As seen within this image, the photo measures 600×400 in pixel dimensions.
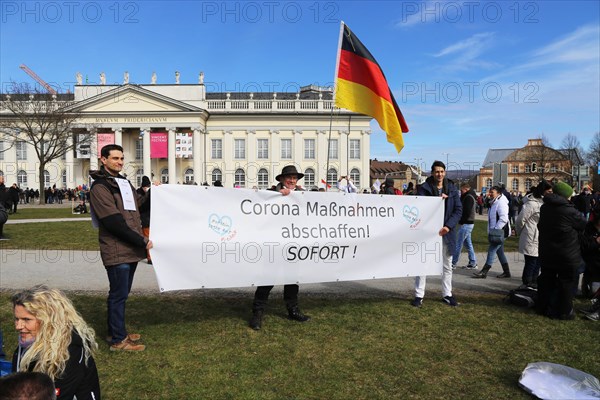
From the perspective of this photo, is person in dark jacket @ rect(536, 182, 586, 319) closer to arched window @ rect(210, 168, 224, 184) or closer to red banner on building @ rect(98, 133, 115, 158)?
red banner on building @ rect(98, 133, 115, 158)

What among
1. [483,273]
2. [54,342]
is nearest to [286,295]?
[54,342]

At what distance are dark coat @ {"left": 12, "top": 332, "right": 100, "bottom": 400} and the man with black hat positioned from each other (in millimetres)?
2787

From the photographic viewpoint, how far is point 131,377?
4.05 meters

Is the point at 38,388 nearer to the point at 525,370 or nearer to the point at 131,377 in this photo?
Answer: the point at 131,377

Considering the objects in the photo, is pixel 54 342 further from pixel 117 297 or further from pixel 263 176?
pixel 263 176

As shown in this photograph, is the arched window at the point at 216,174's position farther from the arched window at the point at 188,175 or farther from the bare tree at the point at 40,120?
the bare tree at the point at 40,120

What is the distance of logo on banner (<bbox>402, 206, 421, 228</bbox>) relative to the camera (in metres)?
A: 6.16

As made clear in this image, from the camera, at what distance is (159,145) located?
61.7 m

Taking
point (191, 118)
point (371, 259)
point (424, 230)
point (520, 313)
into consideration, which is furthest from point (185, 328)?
point (191, 118)

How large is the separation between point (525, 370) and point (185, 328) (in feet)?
12.2

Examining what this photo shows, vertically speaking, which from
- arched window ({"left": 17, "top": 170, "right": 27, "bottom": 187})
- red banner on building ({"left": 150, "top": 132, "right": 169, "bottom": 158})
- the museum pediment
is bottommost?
arched window ({"left": 17, "top": 170, "right": 27, "bottom": 187})

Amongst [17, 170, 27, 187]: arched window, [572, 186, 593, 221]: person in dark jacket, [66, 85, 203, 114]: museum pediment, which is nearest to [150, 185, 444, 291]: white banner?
[572, 186, 593, 221]: person in dark jacket

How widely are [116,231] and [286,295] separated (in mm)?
2314

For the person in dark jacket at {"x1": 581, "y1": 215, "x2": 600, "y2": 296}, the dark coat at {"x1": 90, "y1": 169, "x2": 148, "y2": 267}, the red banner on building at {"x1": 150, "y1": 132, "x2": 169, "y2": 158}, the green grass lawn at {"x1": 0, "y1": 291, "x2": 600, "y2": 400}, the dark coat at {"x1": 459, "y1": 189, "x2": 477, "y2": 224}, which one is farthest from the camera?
the red banner on building at {"x1": 150, "y1": 132, "x2": 169, "y2": 158}
